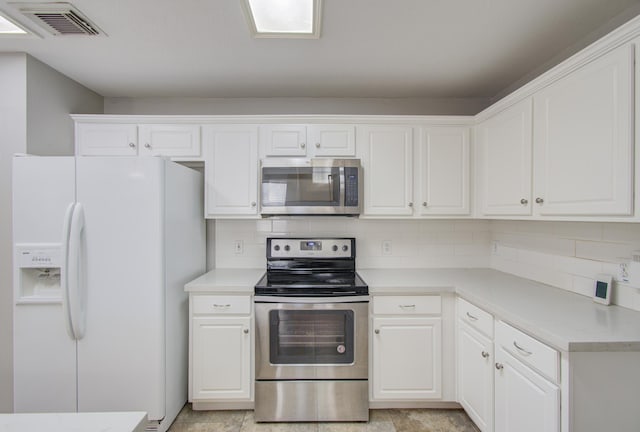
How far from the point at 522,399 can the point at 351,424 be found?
1066 millimetres

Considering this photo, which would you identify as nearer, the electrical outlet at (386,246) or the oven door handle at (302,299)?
the oven door handle at (302,299)

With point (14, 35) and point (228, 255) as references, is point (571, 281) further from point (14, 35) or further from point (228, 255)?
point (14, 35)

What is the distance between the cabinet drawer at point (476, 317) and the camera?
1.68m

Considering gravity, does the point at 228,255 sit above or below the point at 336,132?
below

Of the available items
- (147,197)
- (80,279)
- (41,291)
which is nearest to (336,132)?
(147,197)

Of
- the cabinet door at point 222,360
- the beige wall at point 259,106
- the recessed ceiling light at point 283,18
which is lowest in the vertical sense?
the cabinet door at point 222,360

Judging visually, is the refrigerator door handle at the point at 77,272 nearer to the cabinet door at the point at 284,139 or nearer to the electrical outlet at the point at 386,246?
the cabinet door at the point at 284,139

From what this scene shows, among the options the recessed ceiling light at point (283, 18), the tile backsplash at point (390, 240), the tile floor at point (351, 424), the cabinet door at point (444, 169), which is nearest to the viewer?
the recessed ceiling light at point (283, 18)

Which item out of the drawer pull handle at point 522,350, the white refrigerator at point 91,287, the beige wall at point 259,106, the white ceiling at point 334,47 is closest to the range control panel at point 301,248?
the white refrigerator at point 91,287

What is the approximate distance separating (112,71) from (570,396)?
3226mm

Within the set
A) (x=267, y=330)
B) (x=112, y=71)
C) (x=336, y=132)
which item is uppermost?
(x=112, y=71)

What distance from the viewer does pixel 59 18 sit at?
1.64m

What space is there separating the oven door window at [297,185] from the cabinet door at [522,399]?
4.58 ft

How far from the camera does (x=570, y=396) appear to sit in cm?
116
